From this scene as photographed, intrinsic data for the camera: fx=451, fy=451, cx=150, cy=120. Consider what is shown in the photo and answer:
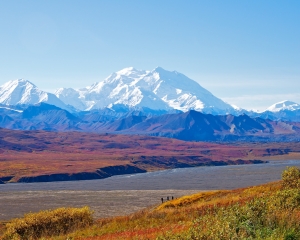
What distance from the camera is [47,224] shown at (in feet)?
92.8

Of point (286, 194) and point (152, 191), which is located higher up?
point (286, 194)

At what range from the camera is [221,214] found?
17.3 meters

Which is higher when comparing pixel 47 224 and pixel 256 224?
pixel 256 224

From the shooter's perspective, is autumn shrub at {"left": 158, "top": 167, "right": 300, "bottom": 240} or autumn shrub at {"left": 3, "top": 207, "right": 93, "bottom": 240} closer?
autumn shrub at {"left": 158, "top": 167, "right": 300, "bottom": 240}

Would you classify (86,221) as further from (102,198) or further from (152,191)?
(152,191)

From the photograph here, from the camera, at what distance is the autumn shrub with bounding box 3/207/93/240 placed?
27016 mm

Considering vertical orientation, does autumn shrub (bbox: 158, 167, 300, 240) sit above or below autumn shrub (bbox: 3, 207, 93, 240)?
above

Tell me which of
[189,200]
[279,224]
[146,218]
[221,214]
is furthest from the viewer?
[189,200]

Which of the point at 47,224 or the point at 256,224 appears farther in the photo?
the point at 47,224

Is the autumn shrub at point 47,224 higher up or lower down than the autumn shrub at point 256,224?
lower down

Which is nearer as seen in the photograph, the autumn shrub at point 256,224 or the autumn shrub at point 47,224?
the autumn shrub at point 256,224

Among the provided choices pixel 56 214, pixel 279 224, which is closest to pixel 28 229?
pixel 56 214

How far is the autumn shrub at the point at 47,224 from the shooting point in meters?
27.0

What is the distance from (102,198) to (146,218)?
63.0 metres
